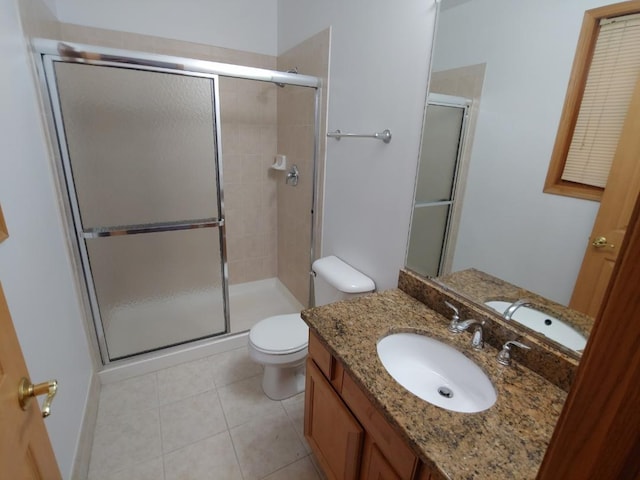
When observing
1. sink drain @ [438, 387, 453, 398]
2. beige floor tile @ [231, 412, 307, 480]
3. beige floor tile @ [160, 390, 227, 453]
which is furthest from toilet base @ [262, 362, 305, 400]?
sink drain @ [438, 387, 453, 398]

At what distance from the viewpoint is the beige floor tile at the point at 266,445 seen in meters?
1.51

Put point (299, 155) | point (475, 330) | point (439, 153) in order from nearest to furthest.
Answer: point (475, 330) → point (439, 153) → point (299, 155)

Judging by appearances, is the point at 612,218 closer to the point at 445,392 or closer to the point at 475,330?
the point at 475,330

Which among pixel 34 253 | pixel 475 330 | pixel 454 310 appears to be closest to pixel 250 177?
pixel 34 253

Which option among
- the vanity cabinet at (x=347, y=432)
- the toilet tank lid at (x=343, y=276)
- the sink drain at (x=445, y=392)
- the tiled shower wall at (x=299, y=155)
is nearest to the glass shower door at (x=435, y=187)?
the toilet tank lid at (x=343, y=276)

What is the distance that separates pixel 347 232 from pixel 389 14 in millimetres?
1132

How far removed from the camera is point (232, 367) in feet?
7.07

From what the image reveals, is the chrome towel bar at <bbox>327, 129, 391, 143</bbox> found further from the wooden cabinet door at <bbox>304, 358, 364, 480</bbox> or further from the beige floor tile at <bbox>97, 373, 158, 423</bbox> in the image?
the beige floor tile at <bbox>97, 373, 158, 423</bbox>

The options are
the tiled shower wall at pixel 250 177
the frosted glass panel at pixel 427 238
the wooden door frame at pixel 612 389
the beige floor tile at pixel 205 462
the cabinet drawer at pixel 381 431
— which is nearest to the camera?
the wooden door frame at pixel 612 389

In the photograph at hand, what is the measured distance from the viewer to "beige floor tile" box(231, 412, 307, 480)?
1.51 m

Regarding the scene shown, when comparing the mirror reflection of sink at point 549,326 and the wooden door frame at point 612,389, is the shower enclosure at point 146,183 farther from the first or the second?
the wooden door frame at point 612,389

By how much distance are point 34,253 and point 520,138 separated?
5.83 feet

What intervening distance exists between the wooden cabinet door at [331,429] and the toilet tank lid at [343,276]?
526mm

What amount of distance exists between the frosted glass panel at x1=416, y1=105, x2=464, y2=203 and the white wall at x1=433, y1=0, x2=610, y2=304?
0.34ft
